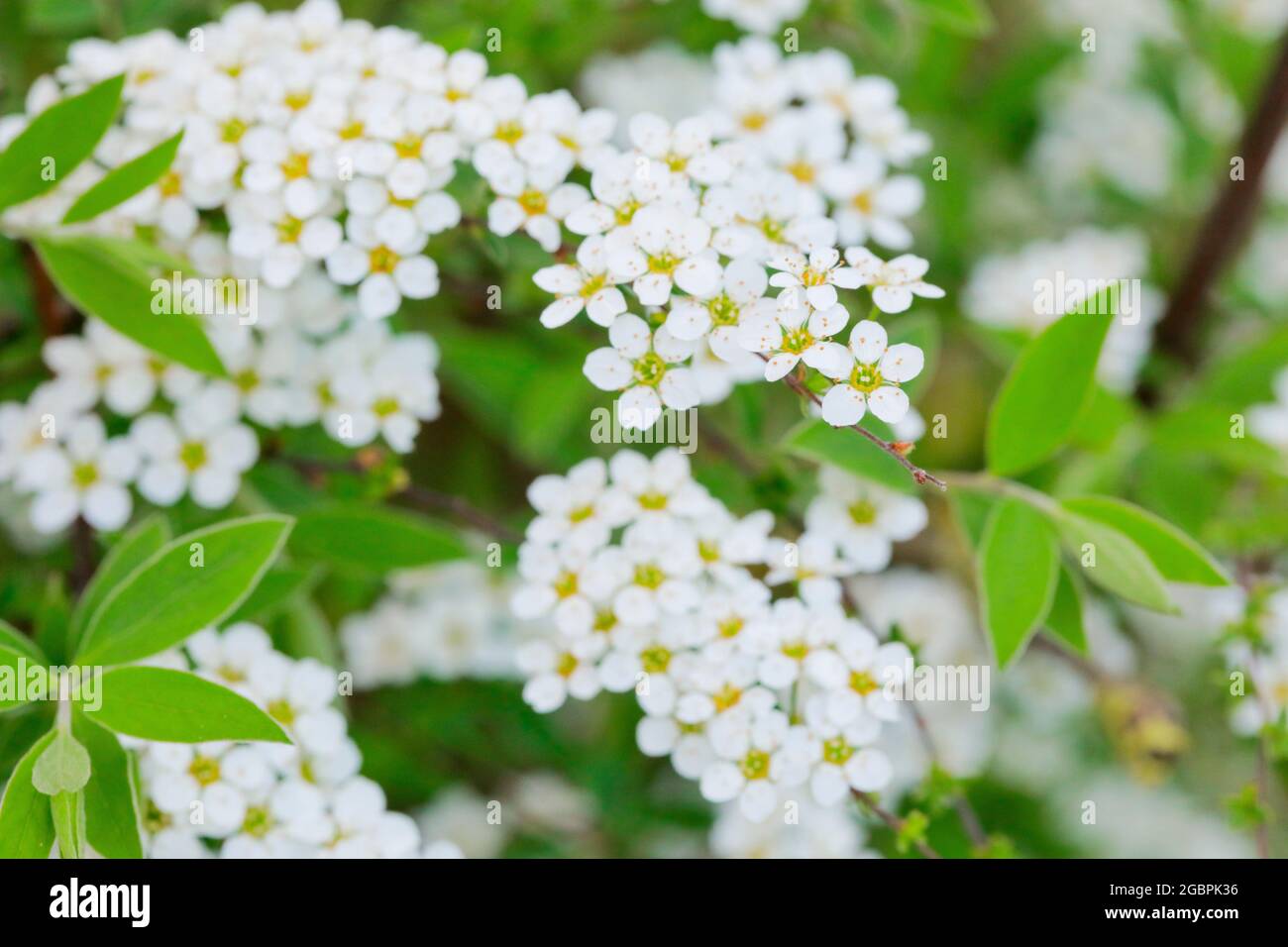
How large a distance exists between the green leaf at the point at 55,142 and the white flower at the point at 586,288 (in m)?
0.36

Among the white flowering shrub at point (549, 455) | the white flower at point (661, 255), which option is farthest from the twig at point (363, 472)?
the white flower at point (661, 255)

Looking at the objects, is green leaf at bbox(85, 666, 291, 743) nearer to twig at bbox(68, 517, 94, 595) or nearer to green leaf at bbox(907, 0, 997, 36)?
twig at bbox(68, 517, 94, 595)

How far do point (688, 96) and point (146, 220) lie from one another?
0.77 meters

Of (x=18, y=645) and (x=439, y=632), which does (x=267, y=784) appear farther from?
(x=439, y=632)

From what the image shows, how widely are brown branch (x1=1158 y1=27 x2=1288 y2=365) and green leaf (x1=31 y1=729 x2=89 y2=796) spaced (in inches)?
55.6

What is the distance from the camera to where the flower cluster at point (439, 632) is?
134 centimetres

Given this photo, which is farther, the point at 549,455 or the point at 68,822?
the point at 549,455

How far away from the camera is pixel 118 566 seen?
96cm

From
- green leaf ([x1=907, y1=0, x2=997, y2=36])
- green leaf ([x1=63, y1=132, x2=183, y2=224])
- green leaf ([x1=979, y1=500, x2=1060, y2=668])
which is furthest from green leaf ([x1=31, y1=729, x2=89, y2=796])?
green leaf ([x1=907, y1=0, x2=997, y2=36])

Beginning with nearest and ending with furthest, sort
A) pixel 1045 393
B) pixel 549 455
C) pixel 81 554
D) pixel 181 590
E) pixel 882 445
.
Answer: pixel 882 445, pixel 181 590, pixel 1045 393, pixel 81 554, pixel 549 455

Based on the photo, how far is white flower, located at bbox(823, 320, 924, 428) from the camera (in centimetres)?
78

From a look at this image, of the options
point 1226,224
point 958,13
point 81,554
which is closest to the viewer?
point 81,554

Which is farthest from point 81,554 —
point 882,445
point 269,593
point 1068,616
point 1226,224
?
point 1226,224

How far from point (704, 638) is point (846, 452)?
0.61 ft
